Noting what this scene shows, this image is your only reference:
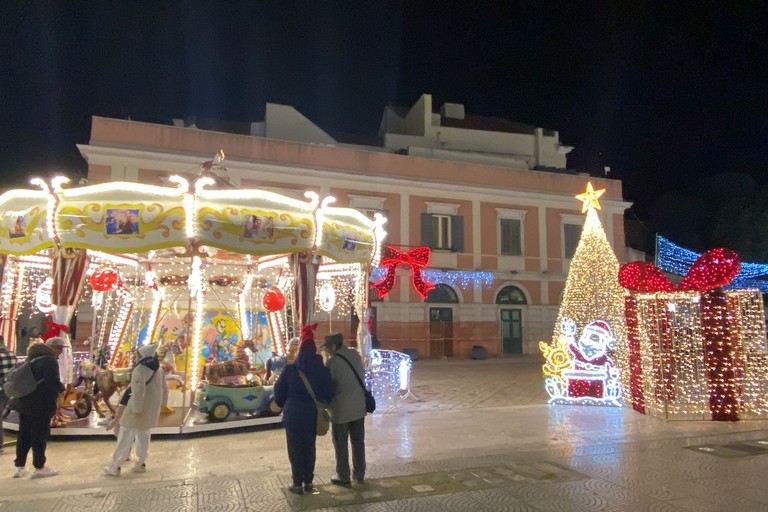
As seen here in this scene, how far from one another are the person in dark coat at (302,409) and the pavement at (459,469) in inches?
9.7

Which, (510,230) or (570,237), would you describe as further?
(570,237)

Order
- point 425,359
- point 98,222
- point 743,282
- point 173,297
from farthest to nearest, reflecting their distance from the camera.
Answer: point 743,282 → point 425,359 → point 173,297 → point 98,222

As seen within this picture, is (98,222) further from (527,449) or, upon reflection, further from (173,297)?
(527,449)

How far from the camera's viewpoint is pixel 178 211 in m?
7.86

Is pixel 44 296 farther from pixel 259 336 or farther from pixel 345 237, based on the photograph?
pixel 345 237

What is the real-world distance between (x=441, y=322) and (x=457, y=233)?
404 cm

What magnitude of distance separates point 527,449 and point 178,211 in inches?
243

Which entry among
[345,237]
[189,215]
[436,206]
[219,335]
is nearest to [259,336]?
[219,335]

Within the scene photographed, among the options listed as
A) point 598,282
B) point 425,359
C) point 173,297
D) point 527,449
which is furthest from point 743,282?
point 173,297

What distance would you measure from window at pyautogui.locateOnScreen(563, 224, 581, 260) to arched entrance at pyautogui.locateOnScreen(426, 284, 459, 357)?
6225mm

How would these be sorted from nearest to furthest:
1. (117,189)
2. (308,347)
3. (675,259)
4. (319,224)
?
(308,347) → (117,189) → (319,224) → (675,259)

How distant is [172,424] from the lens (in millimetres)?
8188

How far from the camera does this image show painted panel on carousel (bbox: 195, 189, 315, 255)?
7.91 meters

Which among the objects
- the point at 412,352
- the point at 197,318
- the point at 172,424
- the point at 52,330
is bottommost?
the point at 172,424
